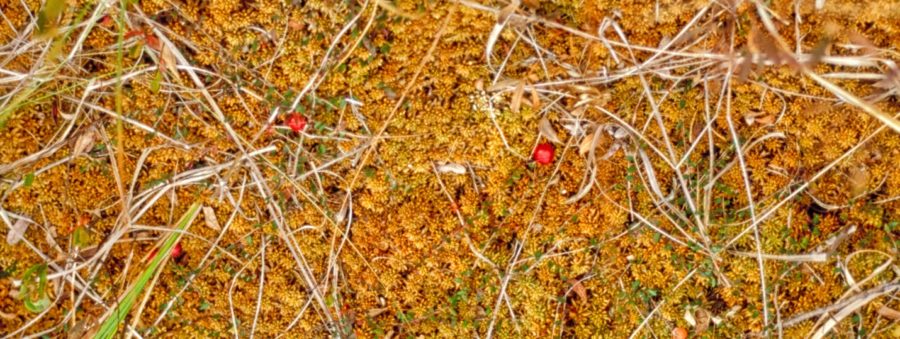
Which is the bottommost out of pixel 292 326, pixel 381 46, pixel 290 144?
pixel 292 326

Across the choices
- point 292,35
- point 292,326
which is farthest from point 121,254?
point 292,35

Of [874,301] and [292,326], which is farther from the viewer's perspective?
[292,326]

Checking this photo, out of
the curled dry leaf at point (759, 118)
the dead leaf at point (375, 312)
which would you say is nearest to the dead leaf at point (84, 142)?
the dead leaf at point (375, 312)

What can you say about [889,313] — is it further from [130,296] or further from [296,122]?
[130,296]

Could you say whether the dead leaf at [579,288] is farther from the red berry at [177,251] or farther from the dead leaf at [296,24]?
the red berry at [177,251]

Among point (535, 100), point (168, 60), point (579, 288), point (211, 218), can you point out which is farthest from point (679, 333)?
point (168, 60)

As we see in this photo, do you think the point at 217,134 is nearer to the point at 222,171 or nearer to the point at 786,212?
the point at 222,171

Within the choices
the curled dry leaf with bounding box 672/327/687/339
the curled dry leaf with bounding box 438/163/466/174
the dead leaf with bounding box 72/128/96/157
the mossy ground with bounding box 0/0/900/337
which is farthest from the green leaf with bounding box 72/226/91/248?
the curled dry leaf with bounding box 672/327/687/339
